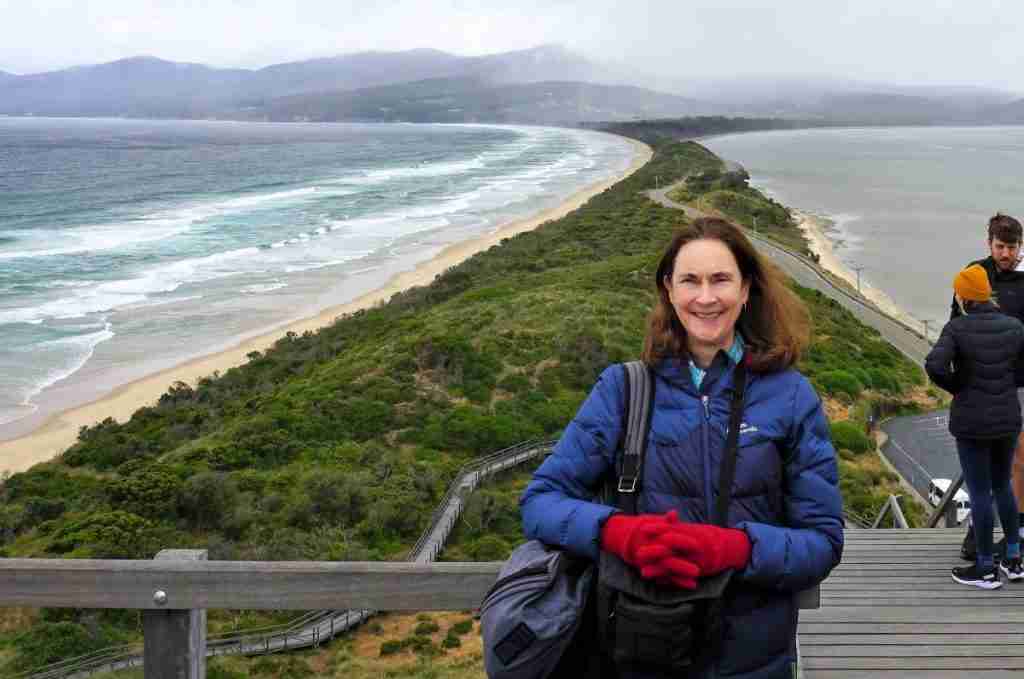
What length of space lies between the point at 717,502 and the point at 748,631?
307 millimetres

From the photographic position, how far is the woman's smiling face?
242cm

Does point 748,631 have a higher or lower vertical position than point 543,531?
lower

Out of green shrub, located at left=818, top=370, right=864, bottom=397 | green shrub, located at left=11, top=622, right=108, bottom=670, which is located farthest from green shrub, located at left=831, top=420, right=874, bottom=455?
green shrub, located at left=11, top=622, right=108, bottom=670

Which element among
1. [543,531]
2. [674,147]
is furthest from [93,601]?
[674,147]

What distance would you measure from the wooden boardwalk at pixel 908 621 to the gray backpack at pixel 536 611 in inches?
76.3

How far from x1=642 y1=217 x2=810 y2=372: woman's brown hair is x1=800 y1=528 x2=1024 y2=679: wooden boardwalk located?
5.91 feet

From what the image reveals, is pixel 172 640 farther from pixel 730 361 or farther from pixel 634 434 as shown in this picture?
pixel 730 361

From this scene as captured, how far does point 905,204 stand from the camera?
7712cm

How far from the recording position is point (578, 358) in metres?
21.8

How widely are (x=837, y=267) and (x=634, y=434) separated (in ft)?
A: 159

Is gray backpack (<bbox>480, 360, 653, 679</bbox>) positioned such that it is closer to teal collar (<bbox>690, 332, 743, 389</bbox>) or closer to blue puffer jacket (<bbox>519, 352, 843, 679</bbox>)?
blue puffer jacket (<bbox>519, 352, 843, 679</bbox>)

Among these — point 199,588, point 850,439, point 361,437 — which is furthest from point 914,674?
point 850,439

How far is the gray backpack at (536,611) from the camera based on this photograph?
2.08 m

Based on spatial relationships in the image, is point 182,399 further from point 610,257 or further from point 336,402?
point 610,257
